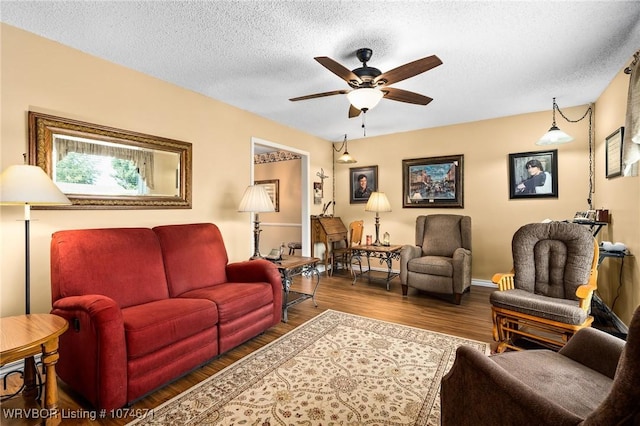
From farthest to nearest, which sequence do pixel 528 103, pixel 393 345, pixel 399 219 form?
pixel 399 219 < pixel 528 103 < pixel 393 345

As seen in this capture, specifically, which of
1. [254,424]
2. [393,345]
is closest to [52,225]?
[254,424]

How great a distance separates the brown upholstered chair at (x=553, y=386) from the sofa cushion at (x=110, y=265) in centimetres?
226

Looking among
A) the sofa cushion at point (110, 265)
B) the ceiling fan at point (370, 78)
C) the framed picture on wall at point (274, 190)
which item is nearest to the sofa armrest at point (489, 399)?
the ceiling fan at point (370, 78)

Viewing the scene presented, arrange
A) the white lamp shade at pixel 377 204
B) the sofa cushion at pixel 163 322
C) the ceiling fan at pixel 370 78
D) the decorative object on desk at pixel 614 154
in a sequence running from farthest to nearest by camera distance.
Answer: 1. the white lamp shade at pixel 377 204
2. the decorative object on desk at pixel 614 154
3. the ceiling fan at pixel 370 78
4. the sofa cushion at pixel 163 322

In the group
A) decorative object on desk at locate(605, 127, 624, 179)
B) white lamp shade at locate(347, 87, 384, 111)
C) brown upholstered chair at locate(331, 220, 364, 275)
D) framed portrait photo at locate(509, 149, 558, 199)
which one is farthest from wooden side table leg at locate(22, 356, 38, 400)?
framed portrait photo at locate(509, 149, 558, 199)

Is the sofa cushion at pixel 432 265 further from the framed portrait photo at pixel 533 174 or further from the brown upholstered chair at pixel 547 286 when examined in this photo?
the framed portrait photo at pixel 533 174

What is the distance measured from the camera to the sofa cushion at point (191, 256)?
2.73m

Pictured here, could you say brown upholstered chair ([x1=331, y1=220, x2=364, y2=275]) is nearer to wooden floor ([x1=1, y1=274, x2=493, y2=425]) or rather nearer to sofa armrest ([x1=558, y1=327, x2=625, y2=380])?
wooden floor ([x1=1, y1=274, x2=493, y2=425])

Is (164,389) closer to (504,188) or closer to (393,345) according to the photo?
(393,345)

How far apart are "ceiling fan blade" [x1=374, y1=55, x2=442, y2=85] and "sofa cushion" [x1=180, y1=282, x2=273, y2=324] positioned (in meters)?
2.10

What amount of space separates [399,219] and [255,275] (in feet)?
10.6

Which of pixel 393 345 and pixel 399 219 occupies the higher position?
pixel 399 219

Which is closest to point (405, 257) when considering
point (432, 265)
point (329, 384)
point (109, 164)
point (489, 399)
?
point (432, 265)

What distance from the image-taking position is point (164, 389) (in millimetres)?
2068
